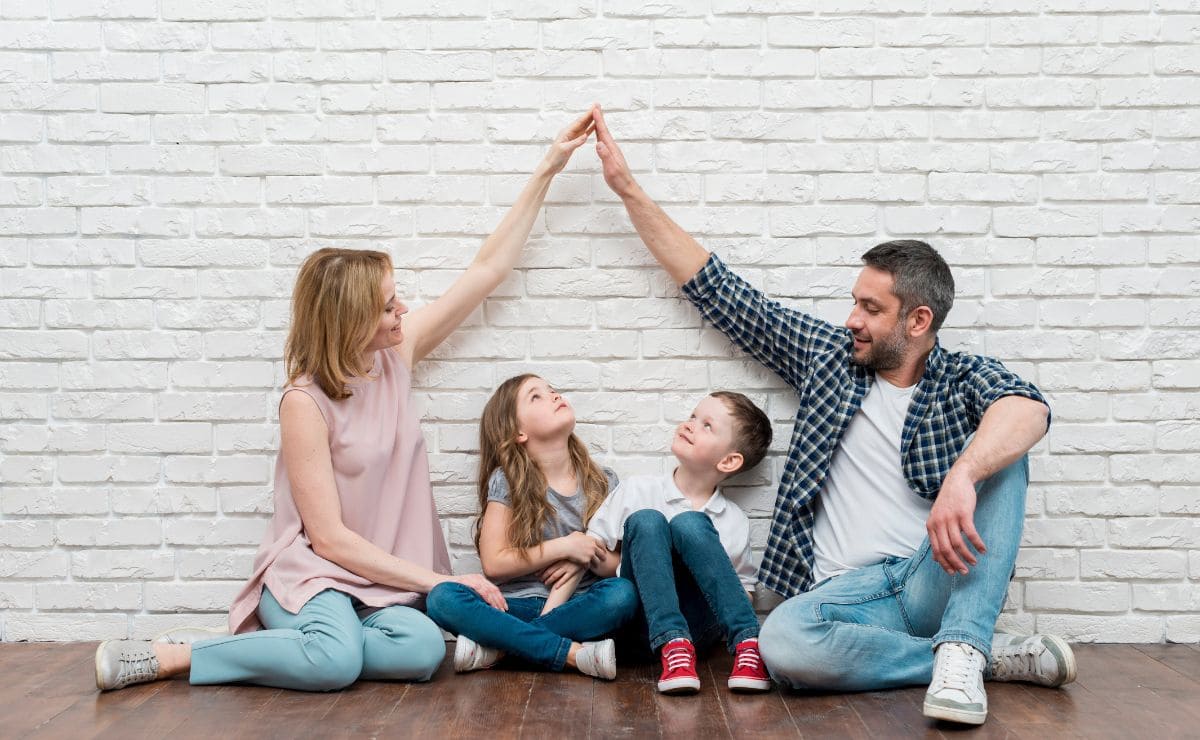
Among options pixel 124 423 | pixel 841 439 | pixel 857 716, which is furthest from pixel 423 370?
pixel 857 716

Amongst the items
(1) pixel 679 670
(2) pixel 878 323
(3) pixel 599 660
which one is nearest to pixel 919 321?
(2) pixel 878 323

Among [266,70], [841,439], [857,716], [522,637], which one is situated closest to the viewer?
[857,716]

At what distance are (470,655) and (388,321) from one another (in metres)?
0.87

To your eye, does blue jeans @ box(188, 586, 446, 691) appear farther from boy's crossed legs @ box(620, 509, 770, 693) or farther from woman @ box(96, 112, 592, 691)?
boy's crossed legs @ box(620, 509, 770, 693)

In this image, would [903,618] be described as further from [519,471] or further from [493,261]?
[493,261]

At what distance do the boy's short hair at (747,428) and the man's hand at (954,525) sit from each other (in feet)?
2.06

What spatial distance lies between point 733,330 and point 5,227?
6.81 ft

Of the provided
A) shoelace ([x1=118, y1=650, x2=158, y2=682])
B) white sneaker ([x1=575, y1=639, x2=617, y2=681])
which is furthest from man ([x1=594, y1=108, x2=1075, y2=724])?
shoelace ([x1=118, y1=650, x2=158, y2=682])

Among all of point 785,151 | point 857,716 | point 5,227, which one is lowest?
point 857,716

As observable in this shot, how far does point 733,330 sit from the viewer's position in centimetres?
298

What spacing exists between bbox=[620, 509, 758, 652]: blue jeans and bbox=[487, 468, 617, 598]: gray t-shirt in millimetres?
183

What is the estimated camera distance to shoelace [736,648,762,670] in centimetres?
257

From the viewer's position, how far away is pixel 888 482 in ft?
9.24

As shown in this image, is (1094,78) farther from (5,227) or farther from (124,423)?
(5,227)
